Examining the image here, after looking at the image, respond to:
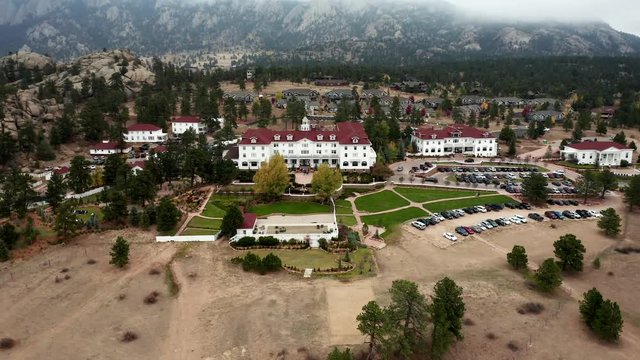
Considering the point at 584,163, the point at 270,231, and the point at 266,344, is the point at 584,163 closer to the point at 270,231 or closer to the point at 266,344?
the point at 270,231

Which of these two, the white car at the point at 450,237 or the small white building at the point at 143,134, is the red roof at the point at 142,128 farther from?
the white car at the point at 450,237

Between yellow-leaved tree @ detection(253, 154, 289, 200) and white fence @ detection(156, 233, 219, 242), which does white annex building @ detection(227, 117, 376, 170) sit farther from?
white fence @ detection(156, 233, 219, 242)

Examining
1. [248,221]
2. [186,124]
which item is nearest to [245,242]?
[248,221]

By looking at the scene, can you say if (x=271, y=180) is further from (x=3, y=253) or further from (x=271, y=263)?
(x=3, y=253)

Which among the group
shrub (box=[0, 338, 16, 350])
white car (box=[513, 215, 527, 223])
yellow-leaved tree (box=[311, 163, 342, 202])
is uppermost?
yellow-leaved tree (box=[311, 163, 342, 202])

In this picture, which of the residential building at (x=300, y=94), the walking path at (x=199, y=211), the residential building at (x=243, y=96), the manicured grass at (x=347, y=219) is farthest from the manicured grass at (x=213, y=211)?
the residential building at (x=300, y=94)

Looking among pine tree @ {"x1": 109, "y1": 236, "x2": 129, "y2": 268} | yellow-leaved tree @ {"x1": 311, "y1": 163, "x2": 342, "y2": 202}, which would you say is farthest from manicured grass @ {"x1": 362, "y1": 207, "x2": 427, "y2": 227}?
pine tree @ {"x1": 109, "y1": 236, "x2": 129, "y2": 268}
